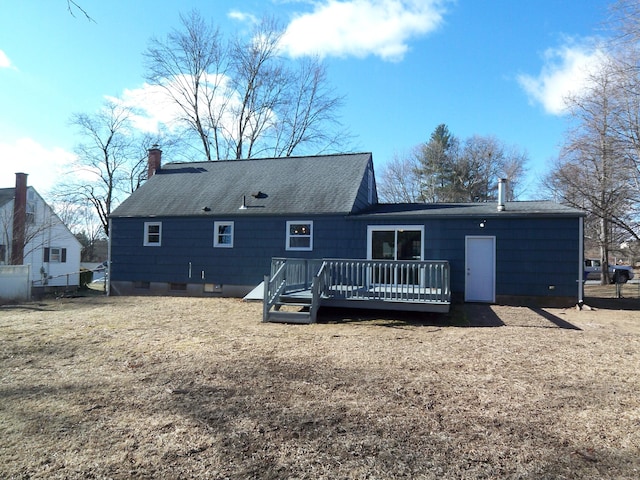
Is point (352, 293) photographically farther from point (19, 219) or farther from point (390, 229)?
point (19, 219)

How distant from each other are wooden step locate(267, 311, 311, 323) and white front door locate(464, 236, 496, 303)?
5.37 metres

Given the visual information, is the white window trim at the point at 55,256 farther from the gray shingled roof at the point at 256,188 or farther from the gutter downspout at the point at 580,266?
the gutter downspout at the point at 580,266

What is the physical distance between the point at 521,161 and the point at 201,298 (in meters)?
29.0

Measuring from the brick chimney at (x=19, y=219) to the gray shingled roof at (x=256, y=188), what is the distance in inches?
500

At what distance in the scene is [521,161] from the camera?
109 feet

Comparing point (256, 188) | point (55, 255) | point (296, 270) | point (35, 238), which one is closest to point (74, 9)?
point (296, 270)

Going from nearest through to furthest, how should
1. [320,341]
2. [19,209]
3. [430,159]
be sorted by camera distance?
[320,341] → [19,209] → [430,159]

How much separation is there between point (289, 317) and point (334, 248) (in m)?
4.48

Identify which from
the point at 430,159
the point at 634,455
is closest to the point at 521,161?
the point at 430,159

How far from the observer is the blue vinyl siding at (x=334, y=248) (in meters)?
11.4

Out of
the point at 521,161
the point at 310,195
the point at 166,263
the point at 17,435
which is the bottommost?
the point at 17,435

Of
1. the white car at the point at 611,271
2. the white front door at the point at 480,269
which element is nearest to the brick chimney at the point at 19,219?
the white front door at the point at 480,269

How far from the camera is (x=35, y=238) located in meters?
27.2

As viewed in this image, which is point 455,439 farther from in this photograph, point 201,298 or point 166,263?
point 166,263
